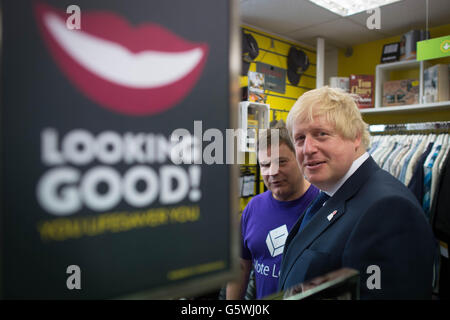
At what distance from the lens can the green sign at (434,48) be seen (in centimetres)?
280

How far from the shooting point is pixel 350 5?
3.72m

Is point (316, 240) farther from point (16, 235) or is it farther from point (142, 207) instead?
point (16, 235)

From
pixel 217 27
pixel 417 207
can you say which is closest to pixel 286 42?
pixel 417 207

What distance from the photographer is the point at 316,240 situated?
1195 millimetres

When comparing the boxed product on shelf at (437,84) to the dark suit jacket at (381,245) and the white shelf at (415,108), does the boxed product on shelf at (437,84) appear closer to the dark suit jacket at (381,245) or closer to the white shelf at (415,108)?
the white shelf at (415,108)

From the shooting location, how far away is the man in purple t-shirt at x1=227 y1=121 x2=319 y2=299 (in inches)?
64.8

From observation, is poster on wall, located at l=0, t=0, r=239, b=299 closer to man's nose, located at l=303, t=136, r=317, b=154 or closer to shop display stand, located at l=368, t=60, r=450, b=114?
man's nose, located at l=303, t=136, r=317, b=154

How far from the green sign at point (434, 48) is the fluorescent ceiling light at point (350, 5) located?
0.87 metres

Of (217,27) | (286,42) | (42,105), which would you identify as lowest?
(42,105)

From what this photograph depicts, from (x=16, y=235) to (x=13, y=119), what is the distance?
0.15 meters

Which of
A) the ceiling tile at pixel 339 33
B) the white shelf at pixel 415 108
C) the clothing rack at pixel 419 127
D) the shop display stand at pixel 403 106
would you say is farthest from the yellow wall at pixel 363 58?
the clothing rack at pixel 419 127

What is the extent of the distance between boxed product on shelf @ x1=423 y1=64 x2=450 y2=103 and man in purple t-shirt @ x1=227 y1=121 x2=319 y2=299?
2.68 m

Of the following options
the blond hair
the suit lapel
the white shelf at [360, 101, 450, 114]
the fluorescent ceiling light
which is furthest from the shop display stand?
the suit lapel
